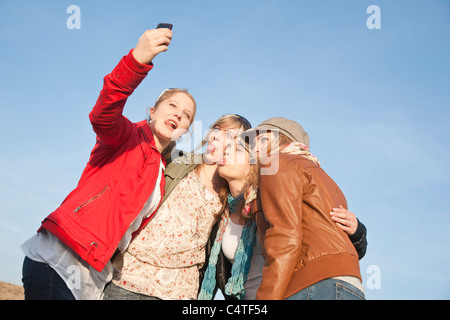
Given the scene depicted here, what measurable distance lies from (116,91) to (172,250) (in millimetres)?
1760

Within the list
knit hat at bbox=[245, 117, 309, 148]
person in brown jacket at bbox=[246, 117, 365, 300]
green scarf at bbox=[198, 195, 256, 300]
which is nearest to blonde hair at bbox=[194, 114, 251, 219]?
green scarf at bbox=[198, 195, 256, 300]

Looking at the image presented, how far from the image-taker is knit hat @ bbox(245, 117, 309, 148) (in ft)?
11.9

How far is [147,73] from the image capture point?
2867mm

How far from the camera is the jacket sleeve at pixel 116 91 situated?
2.77 meters

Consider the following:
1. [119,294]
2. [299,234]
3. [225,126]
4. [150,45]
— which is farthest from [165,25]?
[119,294]

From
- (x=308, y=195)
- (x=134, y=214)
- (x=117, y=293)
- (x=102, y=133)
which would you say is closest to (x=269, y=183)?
(x=308, y=195)

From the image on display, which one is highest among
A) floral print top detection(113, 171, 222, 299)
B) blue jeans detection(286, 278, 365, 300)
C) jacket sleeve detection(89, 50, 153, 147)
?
jacket sleeve detection(89, 50, 153, 147)

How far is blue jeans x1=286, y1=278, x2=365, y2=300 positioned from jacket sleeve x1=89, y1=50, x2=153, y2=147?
199 centimetres

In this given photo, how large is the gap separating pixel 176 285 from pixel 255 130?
185cm

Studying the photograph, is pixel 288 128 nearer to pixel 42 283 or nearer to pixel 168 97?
pixel 168 97

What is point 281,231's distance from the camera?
2658 mm

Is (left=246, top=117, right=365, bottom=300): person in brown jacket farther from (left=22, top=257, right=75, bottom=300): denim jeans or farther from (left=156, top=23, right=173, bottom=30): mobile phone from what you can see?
(left=22, top=257, right=75, bottom=300): denim jeans

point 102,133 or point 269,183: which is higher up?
point 102,133
